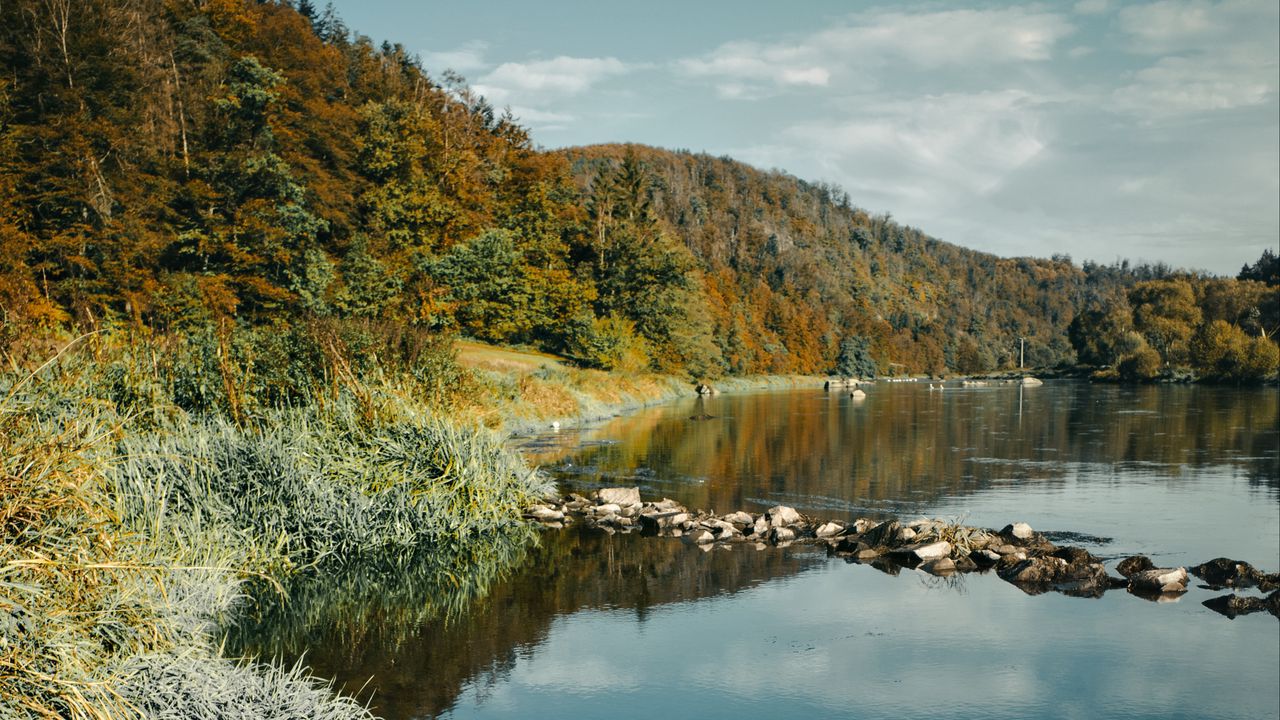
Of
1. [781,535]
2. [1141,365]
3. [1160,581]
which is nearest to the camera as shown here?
[1160,581]

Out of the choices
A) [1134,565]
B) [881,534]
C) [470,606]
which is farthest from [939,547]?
[470,606]

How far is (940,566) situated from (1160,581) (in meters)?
3.04

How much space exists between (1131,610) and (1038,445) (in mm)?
22515

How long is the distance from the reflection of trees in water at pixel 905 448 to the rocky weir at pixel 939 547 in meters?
2.40

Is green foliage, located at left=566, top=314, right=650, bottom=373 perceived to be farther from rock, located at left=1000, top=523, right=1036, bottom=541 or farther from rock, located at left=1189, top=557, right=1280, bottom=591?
rock, located at left=1189, top=557, right=1280, bottom=591

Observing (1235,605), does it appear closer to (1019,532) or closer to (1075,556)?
(1075,556)

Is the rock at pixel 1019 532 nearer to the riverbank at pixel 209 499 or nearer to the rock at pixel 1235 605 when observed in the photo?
the rock at pixel 1235 605

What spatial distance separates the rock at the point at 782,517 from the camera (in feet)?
54.4

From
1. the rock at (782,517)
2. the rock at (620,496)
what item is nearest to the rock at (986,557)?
the rock at (782,517)

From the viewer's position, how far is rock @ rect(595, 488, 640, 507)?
1898 centimetres

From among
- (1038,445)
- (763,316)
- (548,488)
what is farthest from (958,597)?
(763,316)

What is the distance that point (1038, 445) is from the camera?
1298 inches

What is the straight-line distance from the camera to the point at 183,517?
39.0ft

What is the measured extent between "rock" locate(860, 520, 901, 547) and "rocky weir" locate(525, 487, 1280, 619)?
0.02 meters
